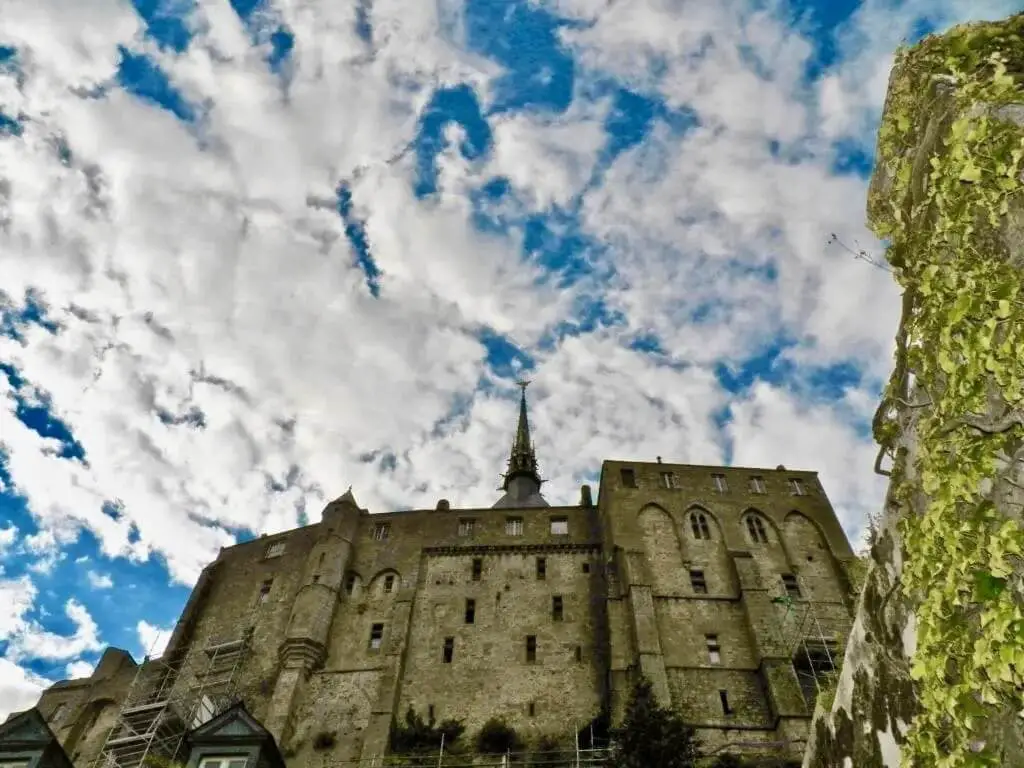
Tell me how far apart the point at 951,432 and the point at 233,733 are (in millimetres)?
17920

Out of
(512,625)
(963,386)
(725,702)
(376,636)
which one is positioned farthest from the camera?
(376,636)

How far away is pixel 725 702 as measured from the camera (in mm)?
26812

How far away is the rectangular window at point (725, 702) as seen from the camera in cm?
2648

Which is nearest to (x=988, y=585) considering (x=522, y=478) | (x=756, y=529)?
(x=756, y=529)

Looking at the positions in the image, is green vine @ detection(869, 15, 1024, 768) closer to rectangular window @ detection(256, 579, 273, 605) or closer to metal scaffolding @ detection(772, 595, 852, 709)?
metal scaffolding @ detection(772, 595, 852, 709)

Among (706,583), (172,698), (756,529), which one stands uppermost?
(756,529)

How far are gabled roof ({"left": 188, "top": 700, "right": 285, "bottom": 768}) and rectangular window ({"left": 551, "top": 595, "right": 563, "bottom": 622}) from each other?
58.4ft

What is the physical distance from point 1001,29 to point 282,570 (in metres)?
39.9

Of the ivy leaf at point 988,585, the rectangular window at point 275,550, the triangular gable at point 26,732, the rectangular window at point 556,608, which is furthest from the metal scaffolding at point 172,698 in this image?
the ivy leaf at point 988,585

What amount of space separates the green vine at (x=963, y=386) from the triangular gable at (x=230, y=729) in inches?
647

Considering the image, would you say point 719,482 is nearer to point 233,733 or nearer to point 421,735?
point 421,735

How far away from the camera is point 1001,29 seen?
461 centimetres

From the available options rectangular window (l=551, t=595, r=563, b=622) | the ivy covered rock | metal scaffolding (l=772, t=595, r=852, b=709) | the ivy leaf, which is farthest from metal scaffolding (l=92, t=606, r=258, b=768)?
the ivy leaf

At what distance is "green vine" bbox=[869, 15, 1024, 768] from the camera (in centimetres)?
387
